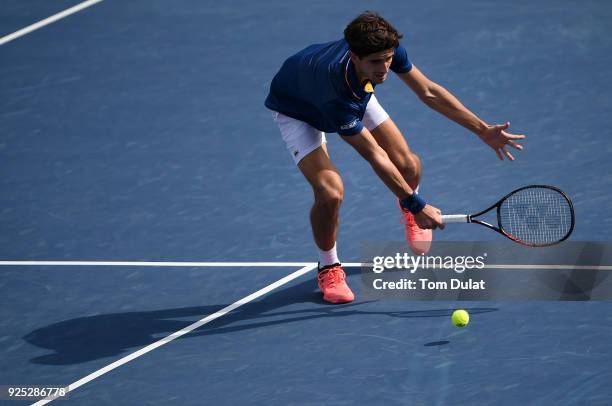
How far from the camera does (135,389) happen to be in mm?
7574

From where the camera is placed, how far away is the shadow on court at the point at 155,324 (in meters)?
8.20

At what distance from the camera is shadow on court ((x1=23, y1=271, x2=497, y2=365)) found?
820cm

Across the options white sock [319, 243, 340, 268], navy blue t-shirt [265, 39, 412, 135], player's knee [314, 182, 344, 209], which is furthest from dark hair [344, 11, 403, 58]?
white sock [319, 243, 340, 268]

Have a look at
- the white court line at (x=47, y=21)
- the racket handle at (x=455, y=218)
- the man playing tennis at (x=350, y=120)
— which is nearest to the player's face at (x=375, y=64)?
the man playing tennis at (x=350, y=120)

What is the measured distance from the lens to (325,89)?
7.95 metres

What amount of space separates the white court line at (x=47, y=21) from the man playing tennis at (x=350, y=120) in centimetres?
599

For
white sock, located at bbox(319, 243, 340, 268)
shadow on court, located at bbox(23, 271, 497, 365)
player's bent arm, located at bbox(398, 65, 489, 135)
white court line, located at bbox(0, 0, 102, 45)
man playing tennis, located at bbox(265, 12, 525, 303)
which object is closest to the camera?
man playing tennis, located at bbox(265, 12, 525, 303)

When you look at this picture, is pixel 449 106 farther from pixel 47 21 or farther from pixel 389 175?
pixel 47 21

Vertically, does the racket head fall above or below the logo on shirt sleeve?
below

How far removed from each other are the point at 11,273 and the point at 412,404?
381 centimetres

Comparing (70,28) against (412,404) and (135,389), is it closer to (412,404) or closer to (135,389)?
(135,389)

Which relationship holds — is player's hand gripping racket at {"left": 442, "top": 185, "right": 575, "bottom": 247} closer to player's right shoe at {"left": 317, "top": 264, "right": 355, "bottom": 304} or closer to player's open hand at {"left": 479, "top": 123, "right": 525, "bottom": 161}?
player's open hand at {"left": 479, "top": 123, "right": 525, "bottom": 161}

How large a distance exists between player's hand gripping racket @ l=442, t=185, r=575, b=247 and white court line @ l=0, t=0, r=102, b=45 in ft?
23.9

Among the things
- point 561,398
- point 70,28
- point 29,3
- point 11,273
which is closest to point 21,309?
point 11,273
